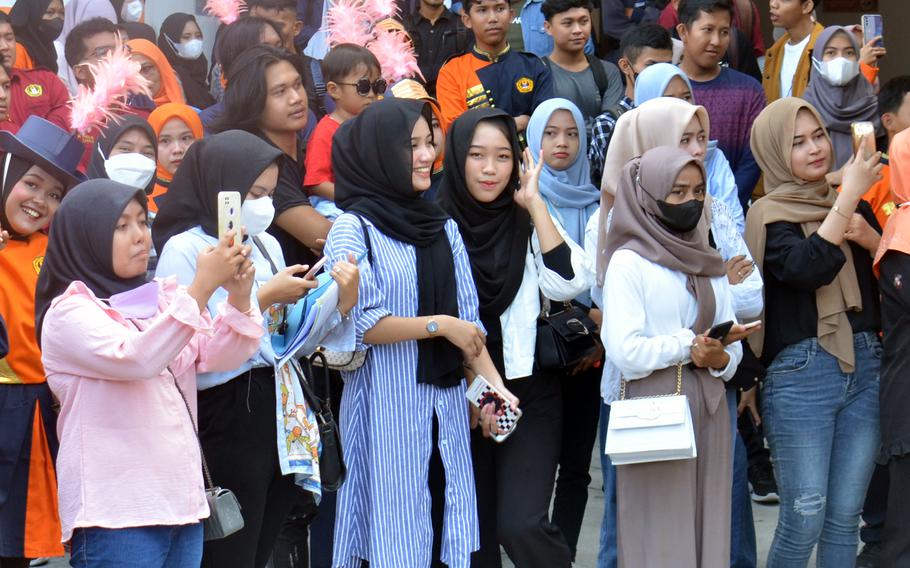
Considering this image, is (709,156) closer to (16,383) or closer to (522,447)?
(522,447)

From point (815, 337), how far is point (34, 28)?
15.9 feet

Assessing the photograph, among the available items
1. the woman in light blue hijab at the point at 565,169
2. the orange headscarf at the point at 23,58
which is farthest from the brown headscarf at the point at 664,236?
the orange headscarf at the point at 23,58

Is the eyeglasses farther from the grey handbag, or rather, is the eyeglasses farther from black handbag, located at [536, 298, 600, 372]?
the grey handbag

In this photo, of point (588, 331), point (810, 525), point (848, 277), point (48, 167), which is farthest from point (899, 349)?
point (48, 167)

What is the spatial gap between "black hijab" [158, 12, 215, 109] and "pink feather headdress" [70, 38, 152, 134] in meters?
1.15

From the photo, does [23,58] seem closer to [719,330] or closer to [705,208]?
[705,208]

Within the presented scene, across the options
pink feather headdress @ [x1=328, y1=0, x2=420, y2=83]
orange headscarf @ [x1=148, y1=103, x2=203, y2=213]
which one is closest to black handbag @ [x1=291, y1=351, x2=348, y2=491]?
orange headscarf @ [x1=148, y1=103, x2=203, y2=213]

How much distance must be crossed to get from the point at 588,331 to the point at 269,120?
1.70m

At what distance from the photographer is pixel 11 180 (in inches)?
183

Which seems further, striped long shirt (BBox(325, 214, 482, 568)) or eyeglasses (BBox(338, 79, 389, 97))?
eyeglasses (BBox(338, 79, 389, 97))

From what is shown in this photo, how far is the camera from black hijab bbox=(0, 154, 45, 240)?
4.65 metres

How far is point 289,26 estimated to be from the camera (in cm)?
761

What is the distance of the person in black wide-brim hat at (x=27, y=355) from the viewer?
14.8 ft

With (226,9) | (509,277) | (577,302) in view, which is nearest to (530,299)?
(509,277)
